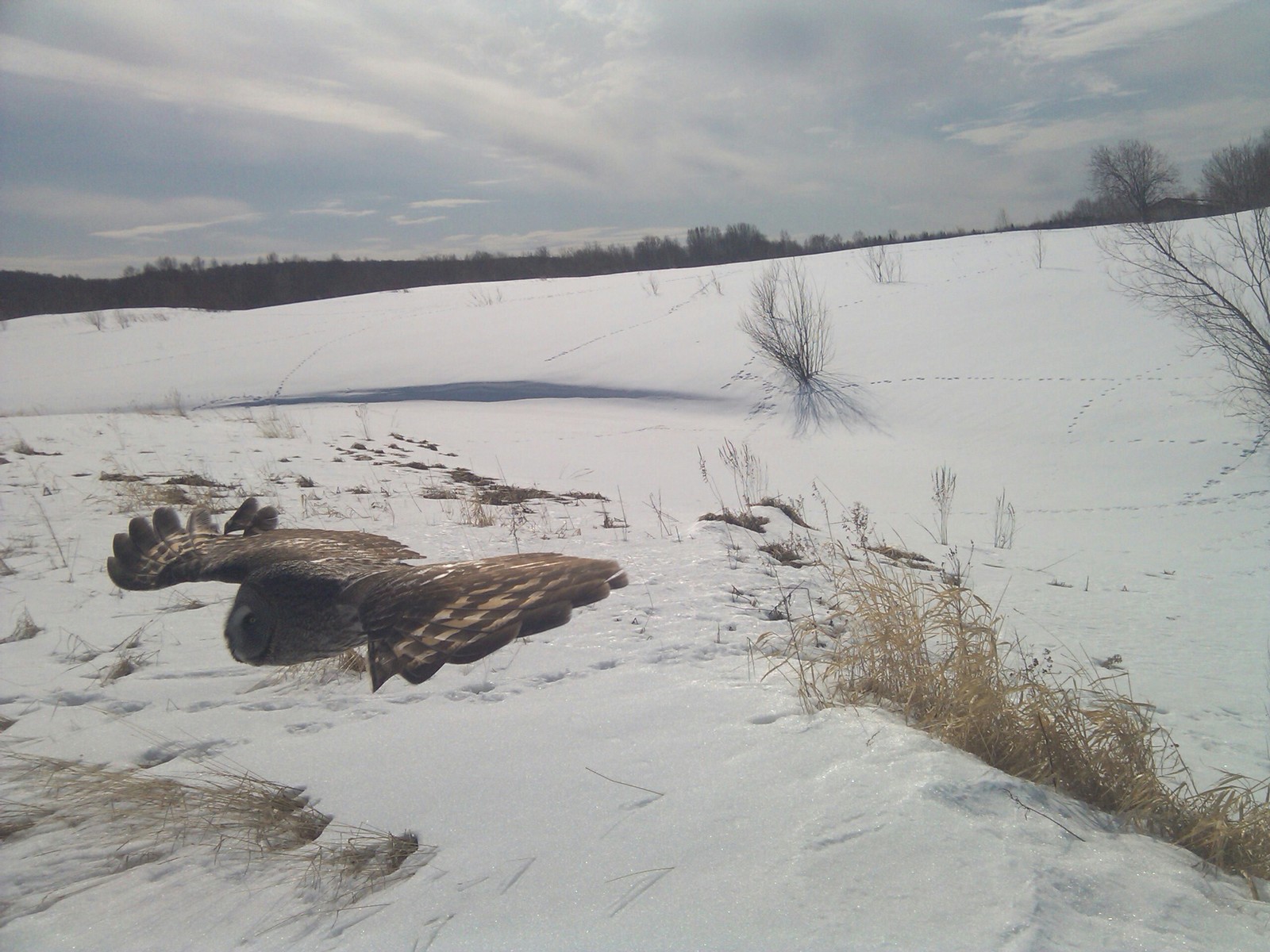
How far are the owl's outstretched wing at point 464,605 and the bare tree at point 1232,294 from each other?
1317 centimetres

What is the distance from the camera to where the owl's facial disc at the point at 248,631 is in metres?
1.78

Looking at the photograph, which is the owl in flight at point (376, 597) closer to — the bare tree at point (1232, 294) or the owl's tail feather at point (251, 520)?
the owl's tail feather at point (251, 520)

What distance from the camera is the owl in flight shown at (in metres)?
1.51

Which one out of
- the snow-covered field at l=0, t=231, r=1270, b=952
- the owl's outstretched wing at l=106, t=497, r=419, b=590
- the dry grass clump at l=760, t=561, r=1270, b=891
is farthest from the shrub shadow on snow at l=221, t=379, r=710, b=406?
the owl's outstretched wing at l=106, t=497, r=419, b=590

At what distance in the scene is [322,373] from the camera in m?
18.2

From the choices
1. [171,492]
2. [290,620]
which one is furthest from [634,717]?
[171,492]

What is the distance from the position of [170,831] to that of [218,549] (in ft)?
2.72

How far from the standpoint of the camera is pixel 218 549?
7.02ft

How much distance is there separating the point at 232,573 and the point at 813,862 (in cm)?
182

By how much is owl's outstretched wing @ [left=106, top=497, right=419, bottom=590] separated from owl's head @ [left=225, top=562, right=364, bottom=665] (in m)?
0.10

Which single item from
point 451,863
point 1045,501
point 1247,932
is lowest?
point 1045,501

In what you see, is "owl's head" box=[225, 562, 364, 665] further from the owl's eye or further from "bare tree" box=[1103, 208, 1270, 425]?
"bare tree" box=[1103, 208, 1270, 425]

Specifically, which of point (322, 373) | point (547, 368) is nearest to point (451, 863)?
point (547, 368)

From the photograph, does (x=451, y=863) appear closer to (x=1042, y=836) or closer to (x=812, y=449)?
(x=1042, y=836)
